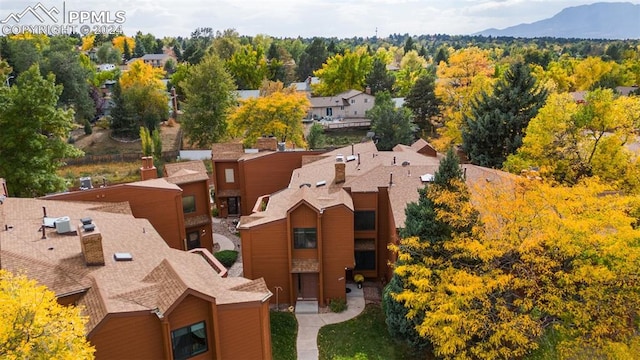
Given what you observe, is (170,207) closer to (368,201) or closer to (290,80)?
(368,201)

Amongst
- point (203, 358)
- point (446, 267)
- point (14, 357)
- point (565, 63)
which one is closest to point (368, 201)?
point (446, 267)

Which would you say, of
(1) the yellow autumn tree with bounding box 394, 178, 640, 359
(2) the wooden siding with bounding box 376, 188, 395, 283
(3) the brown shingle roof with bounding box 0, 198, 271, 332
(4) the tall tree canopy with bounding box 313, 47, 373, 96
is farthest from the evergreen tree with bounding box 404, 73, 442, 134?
(3) the brown shingle roof with bounding box 0, 198, 271, 332

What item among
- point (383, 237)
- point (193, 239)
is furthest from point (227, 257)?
point (383, 237)

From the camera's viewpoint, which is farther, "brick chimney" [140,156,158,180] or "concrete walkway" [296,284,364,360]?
"brick chimney" [140,156,158,180]

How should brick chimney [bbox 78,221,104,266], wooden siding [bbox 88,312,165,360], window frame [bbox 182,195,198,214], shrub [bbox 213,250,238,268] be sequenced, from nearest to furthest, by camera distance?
wooden siding [bbox 88,312,165,360] → brick chimney [bbox 78,221,104,266] → shrub [bbox 213,250,238,268] → window frame [bbox 182,195,198,214]

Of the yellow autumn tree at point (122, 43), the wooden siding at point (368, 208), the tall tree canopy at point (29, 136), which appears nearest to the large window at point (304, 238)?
the wooden siding at point (368, 208)

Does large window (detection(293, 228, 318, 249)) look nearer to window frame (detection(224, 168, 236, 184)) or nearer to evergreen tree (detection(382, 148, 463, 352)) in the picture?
evergreen tree (detection(382, 148, 463, 352))
